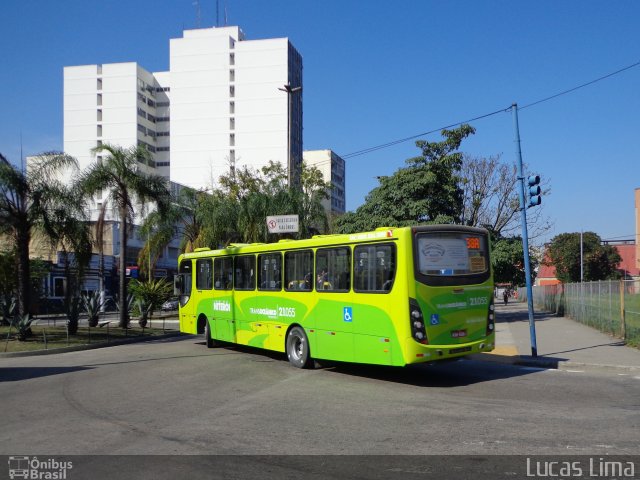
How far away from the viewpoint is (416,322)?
10.8 m

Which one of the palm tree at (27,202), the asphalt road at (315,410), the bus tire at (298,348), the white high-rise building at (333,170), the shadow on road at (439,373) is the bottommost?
the shadow on road at (439,373)

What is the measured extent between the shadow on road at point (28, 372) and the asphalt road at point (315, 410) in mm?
52

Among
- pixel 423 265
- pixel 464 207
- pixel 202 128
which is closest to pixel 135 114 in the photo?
pixel 202 128

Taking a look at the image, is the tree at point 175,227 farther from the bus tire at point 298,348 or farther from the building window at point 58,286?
the bus tire at point 298,348

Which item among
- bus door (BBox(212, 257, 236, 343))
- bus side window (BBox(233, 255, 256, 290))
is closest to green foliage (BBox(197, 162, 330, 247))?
bus door (BBox(212, 257, 236, 343))

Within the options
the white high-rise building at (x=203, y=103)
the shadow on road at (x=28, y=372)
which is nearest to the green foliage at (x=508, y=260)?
the shadow on road at (x=28, y=372)

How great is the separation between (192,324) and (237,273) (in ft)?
13.1

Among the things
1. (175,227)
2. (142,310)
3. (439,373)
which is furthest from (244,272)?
(175,227)

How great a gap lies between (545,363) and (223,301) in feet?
30.1

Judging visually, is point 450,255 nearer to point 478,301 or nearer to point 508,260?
point 478,301

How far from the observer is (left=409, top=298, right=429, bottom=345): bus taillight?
10.8 m

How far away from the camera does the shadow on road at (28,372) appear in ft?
43.8

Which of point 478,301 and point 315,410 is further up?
point 478,301

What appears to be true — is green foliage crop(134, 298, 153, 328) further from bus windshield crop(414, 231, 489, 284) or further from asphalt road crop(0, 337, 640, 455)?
bus windshield crop(414, 231, 489, 284)
